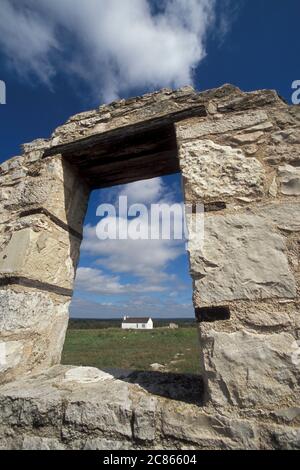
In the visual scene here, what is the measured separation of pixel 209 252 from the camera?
1628 mm

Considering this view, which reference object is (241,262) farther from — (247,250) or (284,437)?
(284,437)

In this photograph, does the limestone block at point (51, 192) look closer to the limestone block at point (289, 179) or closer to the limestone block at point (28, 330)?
the limestone block at point (28, 330)

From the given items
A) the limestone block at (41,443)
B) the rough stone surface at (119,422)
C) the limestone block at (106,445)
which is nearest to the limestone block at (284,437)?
the rough stone surface at (119,422)

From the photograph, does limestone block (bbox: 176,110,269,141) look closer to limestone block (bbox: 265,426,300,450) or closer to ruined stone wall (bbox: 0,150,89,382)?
ruined stone wall (bbox: 0,150,89,382)

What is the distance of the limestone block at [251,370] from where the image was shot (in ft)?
4.44

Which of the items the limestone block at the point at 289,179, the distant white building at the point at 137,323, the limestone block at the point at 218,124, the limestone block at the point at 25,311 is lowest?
the distant white building at the point at 137,323

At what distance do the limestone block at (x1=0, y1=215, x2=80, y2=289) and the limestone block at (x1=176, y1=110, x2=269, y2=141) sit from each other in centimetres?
123

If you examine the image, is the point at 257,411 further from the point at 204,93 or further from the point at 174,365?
the point at 174,365

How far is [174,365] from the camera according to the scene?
1037 centimetres

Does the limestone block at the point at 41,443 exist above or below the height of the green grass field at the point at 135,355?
above

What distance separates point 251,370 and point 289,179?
104cm

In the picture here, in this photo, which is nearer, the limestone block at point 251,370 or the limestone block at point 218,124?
the limestone block at point 251,370

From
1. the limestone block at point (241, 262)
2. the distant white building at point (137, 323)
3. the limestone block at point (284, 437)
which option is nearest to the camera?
the limestone block at point (284, 437)

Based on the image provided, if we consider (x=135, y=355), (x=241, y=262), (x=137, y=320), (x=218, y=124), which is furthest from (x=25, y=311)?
(x=137, y=320)
